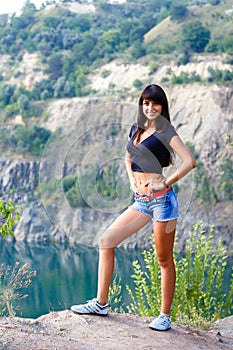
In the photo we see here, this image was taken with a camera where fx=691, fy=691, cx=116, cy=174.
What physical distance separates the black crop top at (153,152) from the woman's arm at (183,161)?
0.17 feet

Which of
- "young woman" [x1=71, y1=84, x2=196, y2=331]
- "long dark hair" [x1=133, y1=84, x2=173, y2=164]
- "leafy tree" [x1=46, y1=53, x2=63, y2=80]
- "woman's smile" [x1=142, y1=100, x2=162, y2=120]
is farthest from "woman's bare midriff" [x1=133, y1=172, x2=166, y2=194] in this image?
"leafy tree" [x1=46, y1=53, x2=63, y2=80]

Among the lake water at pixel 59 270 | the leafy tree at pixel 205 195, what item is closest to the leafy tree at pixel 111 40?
the leafy tree at pixel 205 195

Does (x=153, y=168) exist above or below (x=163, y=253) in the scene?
above

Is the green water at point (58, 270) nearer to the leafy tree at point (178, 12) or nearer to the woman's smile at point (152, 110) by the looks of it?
the woman's smile at point (152, 110)

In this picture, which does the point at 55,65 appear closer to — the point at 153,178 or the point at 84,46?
the point at 84,46

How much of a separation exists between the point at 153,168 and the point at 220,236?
82.2 ft

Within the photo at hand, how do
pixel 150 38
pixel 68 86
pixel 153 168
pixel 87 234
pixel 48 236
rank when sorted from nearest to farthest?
pixel 153 168, pixel 87 234, pixel 48 236, pixel 68 86, pixel 150 38

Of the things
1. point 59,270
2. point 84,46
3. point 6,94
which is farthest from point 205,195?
point 84,46

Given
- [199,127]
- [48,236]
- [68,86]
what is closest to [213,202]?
[199,127]

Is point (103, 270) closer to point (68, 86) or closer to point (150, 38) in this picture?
point (68, 86)

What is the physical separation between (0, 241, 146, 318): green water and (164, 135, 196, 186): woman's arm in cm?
944

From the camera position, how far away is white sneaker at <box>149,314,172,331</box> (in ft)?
14.8

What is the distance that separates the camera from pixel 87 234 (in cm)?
528

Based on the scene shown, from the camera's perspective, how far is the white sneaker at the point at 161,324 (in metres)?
4.51
